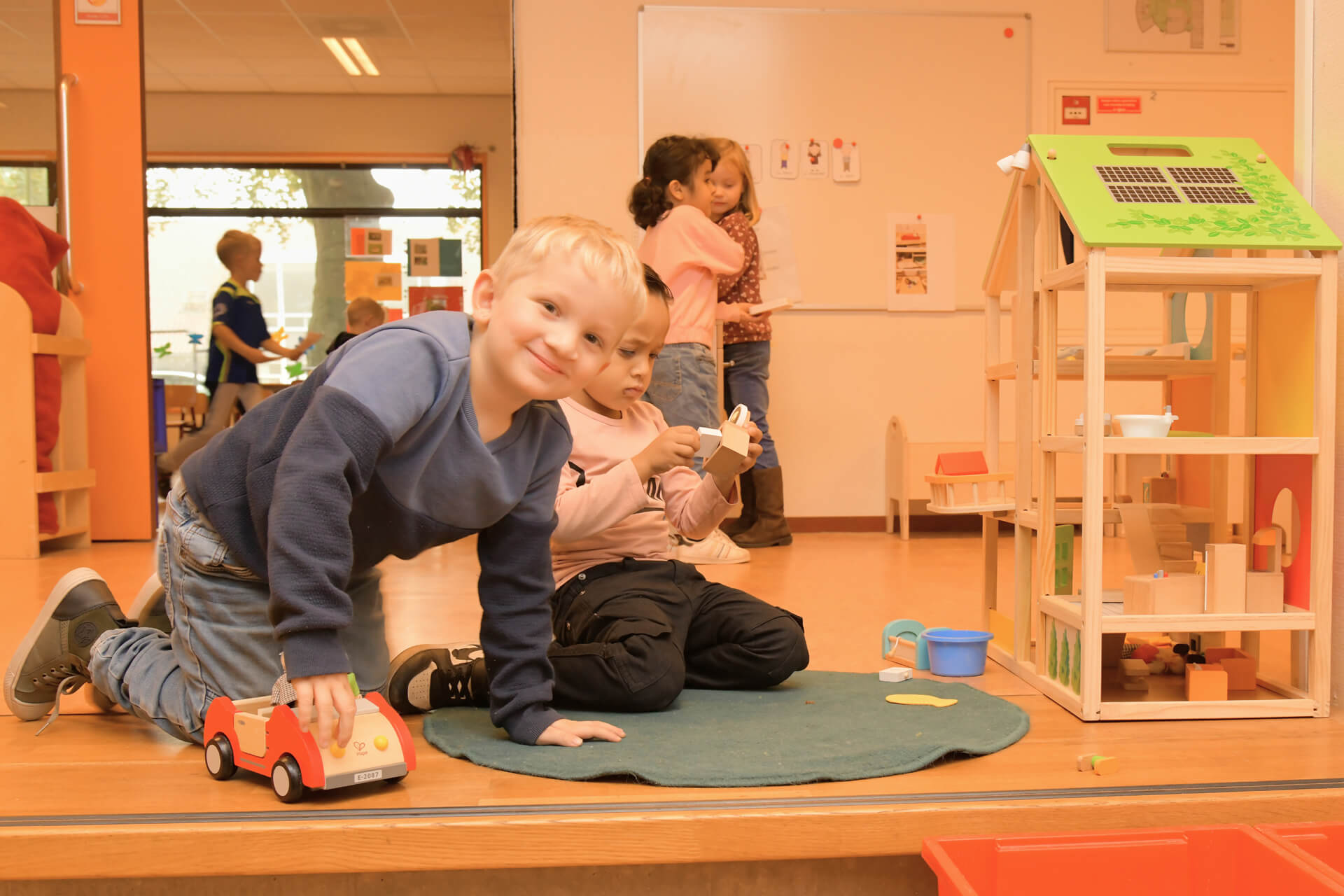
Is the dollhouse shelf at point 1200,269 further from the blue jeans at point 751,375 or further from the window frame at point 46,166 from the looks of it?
the window frame at point 46,166

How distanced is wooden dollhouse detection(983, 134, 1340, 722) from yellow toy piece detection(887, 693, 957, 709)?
6.3 inches

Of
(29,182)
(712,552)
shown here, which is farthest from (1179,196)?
(29,182)

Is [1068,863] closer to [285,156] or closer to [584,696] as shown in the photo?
[584,696]

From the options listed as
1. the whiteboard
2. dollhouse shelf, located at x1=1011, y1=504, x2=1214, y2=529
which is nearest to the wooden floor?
dollhouse shelf, located at x1=1011, y1=504, x2=1214, y2=529

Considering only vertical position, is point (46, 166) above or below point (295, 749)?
above

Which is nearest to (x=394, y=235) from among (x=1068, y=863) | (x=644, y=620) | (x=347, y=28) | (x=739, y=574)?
(x=347, y=28)

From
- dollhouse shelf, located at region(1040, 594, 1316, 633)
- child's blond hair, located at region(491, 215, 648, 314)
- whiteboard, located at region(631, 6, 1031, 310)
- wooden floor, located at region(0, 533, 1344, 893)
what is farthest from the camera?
whiteboard, located at region(631, 6, 1031, 310)

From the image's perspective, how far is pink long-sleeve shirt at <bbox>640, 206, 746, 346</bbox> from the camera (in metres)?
3.02

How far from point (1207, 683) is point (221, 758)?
122 cm

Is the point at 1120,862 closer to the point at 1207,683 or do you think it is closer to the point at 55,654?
the point at 1207,683

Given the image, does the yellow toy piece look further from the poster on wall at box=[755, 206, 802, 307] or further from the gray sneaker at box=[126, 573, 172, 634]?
the poster on wall at box=[755, 206, 802, 307]

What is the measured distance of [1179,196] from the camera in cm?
148

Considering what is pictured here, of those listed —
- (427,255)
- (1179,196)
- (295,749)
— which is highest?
(427,255)

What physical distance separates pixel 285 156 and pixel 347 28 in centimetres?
150
